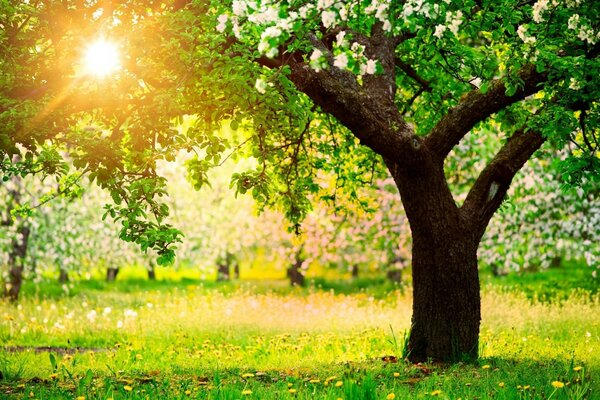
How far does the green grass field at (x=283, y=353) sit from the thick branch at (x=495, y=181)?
6.20ft

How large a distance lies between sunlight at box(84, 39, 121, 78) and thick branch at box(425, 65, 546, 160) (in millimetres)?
4178

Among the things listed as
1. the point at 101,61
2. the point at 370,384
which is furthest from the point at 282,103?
the point at 370,384

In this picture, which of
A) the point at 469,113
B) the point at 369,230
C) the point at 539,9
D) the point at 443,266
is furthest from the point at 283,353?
the point at 369,230

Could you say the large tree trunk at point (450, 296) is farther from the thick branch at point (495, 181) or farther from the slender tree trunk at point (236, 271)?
the slender tree trunk at point (236, 271)

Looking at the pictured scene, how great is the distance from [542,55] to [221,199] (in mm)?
27871

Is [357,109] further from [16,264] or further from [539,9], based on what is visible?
[16,264]

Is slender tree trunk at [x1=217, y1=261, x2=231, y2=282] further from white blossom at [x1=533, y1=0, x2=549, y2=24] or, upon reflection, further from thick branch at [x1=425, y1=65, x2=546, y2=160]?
white blossom at [x1=533, y1=0, x2=549, y2=24]

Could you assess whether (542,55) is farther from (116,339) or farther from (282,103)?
(116,339)

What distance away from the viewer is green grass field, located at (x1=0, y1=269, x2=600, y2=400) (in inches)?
271

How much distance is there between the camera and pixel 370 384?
5.96m

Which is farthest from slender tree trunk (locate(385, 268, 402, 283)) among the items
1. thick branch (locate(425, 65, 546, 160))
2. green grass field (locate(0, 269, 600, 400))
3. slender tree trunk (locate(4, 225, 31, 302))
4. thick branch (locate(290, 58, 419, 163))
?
thick branch (locate(290, 58, 419, 163))

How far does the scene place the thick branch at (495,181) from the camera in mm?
9008

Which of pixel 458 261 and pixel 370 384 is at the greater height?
pixel 458 261

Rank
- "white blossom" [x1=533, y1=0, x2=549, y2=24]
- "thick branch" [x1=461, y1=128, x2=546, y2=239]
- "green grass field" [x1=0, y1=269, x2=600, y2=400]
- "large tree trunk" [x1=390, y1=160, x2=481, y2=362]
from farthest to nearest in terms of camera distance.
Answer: "thick branch" [x1=461, y1=128, x2=546, y2=239] → "large tree trunk" [x1=390, y1=160, x2=481, y2=362] → "green grass field" [x1=0, y1=269, x2=600, y2=400] → "white blossom" [x1=533, y1=0, x2=549, y2=24]
